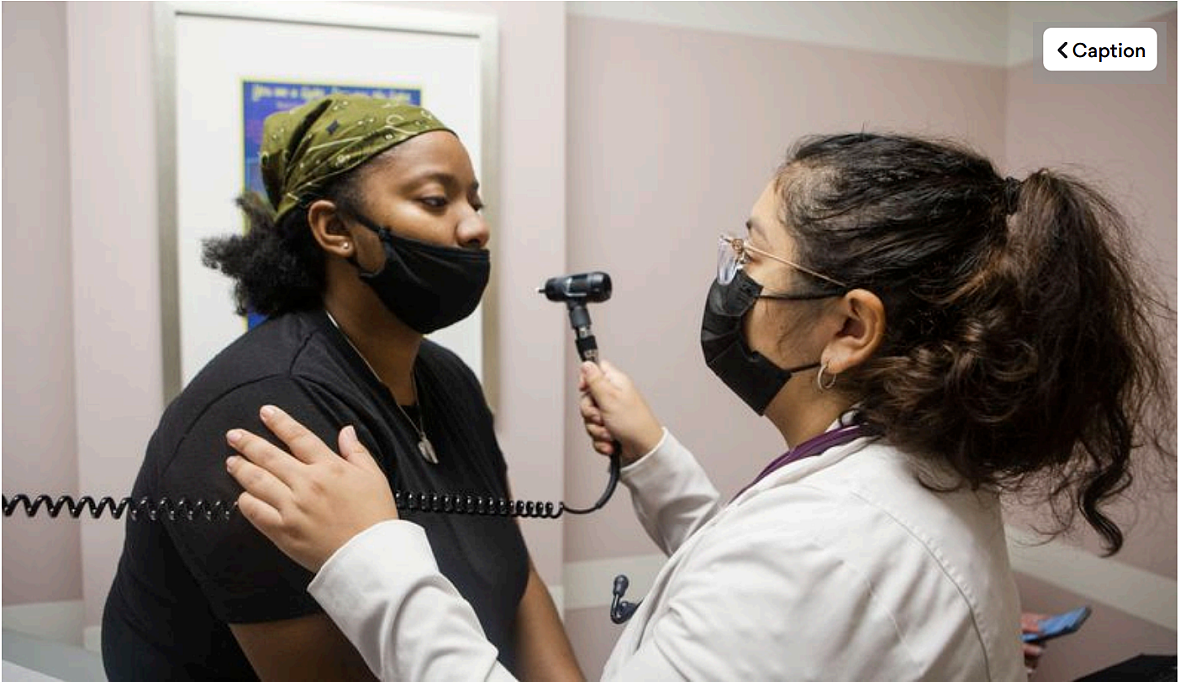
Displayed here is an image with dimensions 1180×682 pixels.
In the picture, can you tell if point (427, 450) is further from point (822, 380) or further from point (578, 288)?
point (822, 380)

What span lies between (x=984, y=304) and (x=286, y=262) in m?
0.75

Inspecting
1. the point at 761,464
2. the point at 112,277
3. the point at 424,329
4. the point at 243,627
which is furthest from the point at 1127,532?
the point at 112,277

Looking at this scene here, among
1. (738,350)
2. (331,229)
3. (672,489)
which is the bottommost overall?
(672,489)

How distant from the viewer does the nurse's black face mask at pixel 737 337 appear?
0.84m

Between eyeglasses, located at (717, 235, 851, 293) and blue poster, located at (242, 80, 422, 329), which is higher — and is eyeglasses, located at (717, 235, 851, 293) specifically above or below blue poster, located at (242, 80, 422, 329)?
below

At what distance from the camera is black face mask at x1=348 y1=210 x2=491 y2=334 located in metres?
0.96

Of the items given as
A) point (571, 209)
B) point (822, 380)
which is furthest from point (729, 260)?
point (571, 209)

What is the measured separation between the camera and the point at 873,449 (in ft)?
2.41

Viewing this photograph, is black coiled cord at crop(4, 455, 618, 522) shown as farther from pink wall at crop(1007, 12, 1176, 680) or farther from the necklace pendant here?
pink wall at crop(1007, 12, 1176, 680)

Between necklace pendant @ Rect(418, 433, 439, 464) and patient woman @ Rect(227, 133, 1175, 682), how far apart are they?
0.17 m

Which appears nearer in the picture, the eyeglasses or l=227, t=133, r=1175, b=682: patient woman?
l=227, t=133, r=1175, b=682: patient woman

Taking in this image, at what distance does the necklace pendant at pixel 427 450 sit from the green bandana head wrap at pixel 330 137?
0.31 meters
